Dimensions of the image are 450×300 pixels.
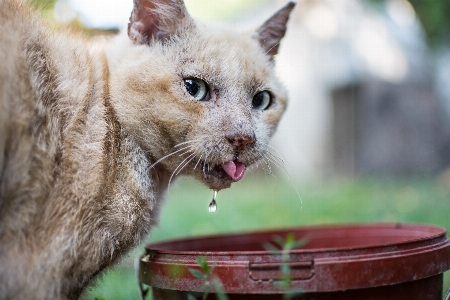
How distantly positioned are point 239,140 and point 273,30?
100 centimetres

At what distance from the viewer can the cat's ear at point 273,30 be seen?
2711mm

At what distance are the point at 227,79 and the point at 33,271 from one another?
43.8 inches

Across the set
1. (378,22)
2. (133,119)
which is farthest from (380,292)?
(378,22)

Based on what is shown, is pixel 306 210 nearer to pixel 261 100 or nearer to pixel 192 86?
pixel 261 100

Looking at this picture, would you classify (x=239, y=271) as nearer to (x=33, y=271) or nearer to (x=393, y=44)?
(x=33, y=271)

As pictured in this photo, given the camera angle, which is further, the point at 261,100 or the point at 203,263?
the point at 261,100

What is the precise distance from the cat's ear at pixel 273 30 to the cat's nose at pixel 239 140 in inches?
33.7

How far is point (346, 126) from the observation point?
11.6 metres

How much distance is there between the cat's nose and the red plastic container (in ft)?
1.63

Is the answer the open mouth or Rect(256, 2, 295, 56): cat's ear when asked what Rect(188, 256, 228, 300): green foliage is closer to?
the open mouth

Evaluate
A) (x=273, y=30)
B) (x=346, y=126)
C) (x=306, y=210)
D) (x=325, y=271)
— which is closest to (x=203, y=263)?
(x=325, y=271)

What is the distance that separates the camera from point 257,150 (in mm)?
2189

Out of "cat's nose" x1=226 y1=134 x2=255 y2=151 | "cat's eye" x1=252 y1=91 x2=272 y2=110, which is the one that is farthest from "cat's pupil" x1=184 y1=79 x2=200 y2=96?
"cat's eye" x1=252 y1=91 x2=272 y2=110

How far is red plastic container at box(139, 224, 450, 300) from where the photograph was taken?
161 centimetres
